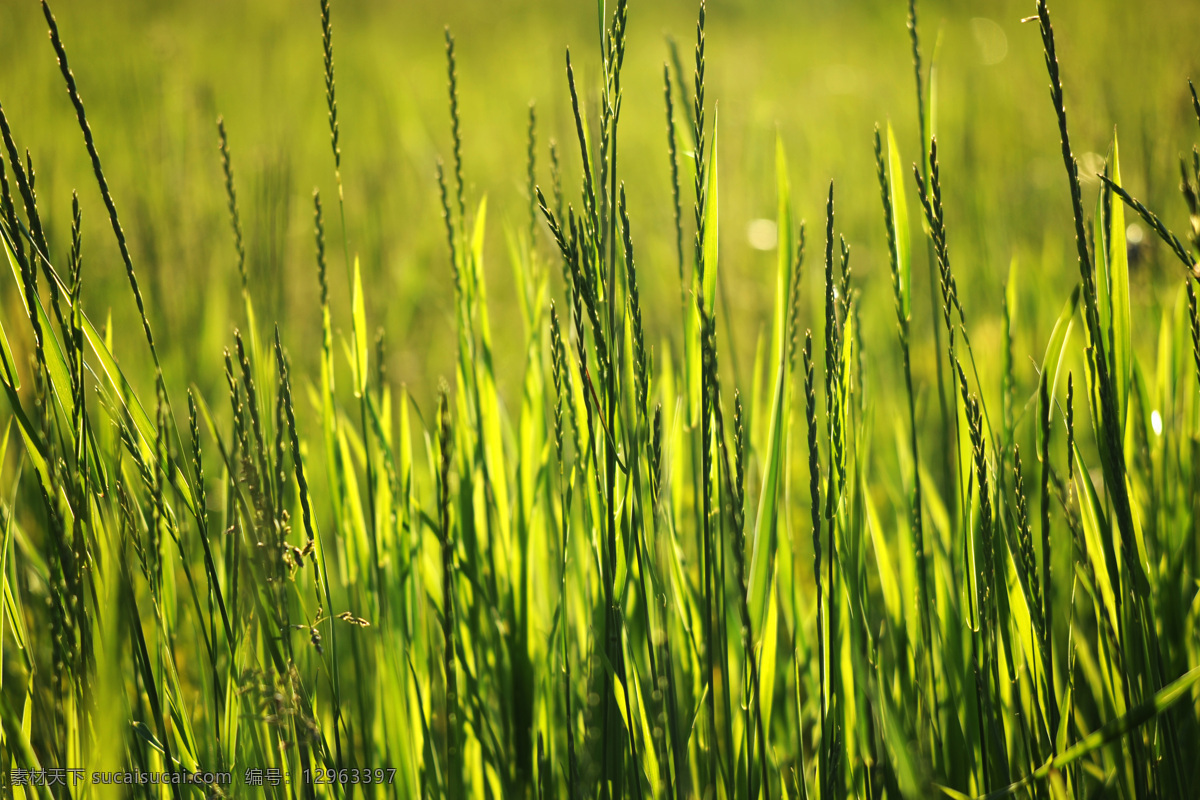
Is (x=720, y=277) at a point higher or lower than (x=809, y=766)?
higher

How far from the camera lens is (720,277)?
0.76 metres

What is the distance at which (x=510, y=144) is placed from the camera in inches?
160

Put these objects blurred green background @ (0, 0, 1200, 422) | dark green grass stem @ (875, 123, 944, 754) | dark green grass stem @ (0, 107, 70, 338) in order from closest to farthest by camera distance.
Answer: dark green grass stem @ (0, 107, 70, 338) < dark green grass stem @ (875, 123, 944, 754) < blurred green background @ (0, 0, 1200, 422)

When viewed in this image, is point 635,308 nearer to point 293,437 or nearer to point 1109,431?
point 293,437

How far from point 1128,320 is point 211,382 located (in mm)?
1870

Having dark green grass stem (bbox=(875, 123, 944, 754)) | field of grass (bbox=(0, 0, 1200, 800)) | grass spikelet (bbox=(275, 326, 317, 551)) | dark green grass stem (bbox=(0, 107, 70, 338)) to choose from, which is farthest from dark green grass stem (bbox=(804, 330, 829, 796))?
dark green grass stem (bbox=(0, 107, 70, 338))

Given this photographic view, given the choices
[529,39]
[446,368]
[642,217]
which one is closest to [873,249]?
[642,217]

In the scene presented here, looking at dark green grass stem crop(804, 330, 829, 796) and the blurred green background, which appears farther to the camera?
the blurred green background

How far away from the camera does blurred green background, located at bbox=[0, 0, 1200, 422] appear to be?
1667mm

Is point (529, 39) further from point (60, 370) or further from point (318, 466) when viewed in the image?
point (60, 370)

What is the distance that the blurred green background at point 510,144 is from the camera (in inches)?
65.6

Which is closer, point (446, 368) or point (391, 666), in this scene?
point (391, 666)

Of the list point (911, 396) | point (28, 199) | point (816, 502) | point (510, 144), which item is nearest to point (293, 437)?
point (28, 199)

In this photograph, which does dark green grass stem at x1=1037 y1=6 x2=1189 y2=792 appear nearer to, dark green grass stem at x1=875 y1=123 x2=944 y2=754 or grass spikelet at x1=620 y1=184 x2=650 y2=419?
dark green grass stem at x1=875 y1=123 x2=944 y2=754
